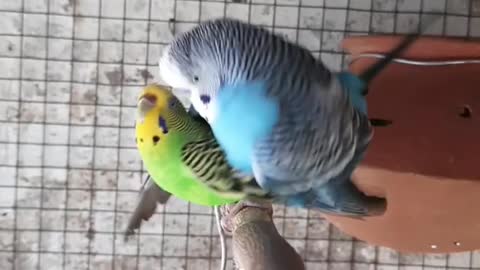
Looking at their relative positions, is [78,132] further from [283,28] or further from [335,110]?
[335,110]

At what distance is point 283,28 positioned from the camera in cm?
93

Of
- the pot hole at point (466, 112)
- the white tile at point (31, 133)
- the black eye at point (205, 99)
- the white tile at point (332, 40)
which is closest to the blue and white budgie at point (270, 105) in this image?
the black eye at point (205, 99)

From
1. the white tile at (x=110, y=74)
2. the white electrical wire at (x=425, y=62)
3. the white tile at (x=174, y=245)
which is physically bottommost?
the white tile at (x=174, y=245)

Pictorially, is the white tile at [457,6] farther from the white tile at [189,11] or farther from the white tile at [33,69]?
the white tile at [33,69]

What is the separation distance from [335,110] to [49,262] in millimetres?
584

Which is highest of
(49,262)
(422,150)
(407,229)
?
(422,150)

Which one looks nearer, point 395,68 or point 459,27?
point 395,68

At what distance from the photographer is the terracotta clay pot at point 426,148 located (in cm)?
60

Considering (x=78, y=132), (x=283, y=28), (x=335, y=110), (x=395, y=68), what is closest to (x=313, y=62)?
(x=335, y=110)

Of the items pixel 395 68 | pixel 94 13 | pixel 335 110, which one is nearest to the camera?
pixel 335 110

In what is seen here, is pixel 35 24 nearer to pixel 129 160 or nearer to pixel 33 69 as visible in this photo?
pixel 33 69

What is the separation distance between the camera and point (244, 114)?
0.49m

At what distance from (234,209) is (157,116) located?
15 cm

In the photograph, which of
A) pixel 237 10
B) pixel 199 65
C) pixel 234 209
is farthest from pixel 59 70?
pixel 199 65
